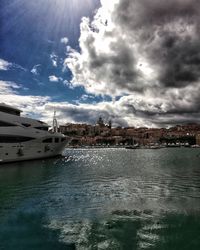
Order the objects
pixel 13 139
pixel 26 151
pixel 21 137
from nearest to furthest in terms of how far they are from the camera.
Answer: pixel 13 139
pixel 21 137
pixel 26 151

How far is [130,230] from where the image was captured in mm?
11414

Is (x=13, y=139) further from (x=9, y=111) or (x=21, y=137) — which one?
(x=9, y=111)

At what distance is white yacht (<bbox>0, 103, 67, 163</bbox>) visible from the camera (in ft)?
138

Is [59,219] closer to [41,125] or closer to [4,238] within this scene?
[4,238]

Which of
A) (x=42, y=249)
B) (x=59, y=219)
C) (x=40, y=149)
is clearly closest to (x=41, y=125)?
(x=40, y=149)

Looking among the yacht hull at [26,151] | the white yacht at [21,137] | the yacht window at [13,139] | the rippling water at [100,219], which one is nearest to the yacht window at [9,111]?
the white yacht at [21,137]

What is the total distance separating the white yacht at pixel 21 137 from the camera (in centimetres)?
4219

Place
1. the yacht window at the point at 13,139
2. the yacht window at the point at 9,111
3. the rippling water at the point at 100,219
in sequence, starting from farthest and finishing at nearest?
the yacht window at the point at 9,111 < the yacht window at the point at 13,139 < the rippling water at the point at 100,219

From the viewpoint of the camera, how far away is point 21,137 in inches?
1740

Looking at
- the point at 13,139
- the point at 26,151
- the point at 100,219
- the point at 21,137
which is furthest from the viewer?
the point at 26,151

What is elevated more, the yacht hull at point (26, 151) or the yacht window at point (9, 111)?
the yacht window at point (9, 111)

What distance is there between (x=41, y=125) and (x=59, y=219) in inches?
1493

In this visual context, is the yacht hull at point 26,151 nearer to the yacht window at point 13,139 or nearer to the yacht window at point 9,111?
the yacht window at point 13,139

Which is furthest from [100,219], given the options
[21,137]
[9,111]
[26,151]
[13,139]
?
[9,111]
